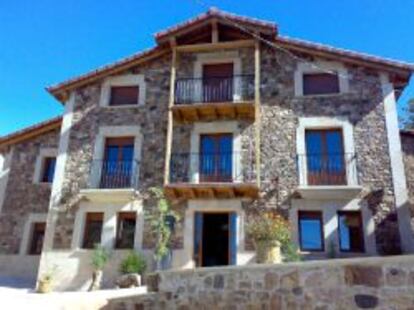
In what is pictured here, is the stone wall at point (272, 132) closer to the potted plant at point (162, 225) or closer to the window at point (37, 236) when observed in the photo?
the potted plant at point (162, 225)

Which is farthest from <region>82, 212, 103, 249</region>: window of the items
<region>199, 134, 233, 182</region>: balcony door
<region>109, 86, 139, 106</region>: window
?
<region>109, 86, 139, 106</region>: window

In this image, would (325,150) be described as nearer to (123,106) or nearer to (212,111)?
(212,111)

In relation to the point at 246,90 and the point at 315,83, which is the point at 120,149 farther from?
the point at 315,83

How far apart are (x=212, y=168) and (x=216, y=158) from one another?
0.38m

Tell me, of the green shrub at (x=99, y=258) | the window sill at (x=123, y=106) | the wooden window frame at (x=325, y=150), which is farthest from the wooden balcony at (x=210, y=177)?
the green shrub at (x=99, y=258)

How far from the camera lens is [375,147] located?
40.7 feet

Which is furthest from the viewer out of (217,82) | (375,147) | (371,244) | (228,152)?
(217,82)

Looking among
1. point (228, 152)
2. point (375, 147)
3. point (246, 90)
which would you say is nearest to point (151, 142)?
point (228, 152)

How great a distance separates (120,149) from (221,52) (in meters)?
4.97

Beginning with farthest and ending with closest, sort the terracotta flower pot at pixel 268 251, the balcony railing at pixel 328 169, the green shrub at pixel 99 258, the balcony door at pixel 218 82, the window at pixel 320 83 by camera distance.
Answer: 1. the balcony door at pixel 218 82
2. the window at pixel 320 83
3. the balcony railing at pixel 328 169
4. the green shrub at pixel 99 258
5. the terracotta flower pot at pixel 268 251

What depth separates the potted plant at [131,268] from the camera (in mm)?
10883

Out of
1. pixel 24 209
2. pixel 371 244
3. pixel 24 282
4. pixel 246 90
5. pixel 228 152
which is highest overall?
pixel 246 90

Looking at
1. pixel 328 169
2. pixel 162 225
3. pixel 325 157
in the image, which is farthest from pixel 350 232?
pixel 162 225

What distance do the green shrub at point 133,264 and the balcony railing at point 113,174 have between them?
2282 mm
